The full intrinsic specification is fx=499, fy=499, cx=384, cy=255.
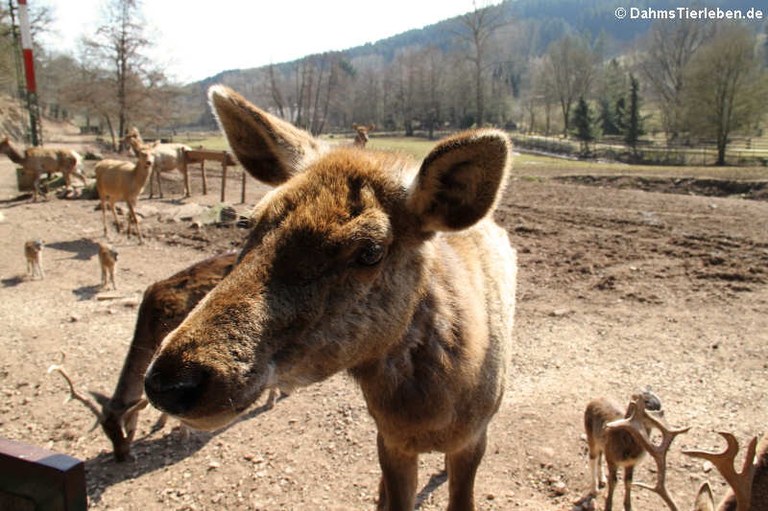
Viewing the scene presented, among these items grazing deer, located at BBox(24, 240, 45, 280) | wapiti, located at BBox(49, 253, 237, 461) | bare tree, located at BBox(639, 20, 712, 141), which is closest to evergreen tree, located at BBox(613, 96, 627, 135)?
bare tree, located at BBox(639, 20, 712, 141)

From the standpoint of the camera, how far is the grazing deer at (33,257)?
9.79 m

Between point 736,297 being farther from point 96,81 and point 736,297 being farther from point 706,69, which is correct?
point 96,81

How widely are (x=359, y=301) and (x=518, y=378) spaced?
455 centimetres

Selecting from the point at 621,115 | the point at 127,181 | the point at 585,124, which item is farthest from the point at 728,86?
the point at 127,181

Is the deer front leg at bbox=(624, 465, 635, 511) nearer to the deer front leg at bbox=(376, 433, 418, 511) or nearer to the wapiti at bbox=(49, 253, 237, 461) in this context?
the deer front leg at bbox=(376, 433, 418, 511)

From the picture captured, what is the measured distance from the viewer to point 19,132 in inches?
1371

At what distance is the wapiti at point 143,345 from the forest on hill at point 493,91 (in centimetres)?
792

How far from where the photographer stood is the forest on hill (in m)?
36.9

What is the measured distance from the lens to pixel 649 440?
3457 mm

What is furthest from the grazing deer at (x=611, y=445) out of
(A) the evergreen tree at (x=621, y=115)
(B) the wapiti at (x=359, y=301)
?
(A) the evergreen tree at (x=621, y=115)

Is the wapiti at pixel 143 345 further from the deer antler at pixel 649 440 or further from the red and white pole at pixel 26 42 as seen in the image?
the red and white pole at pixel 26 42

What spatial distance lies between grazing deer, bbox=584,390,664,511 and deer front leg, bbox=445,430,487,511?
1.04m

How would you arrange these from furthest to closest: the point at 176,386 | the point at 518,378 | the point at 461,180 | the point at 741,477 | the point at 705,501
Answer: the point at 518,378 < the point at 705,501 < the point at 741,477 < the point at 461,180 < the point at 176,386

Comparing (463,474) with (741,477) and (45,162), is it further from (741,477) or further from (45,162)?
(45,162)
